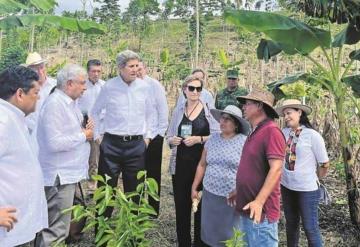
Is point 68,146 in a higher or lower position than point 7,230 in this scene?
higher

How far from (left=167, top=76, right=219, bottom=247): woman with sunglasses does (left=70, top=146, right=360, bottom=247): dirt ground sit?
0.37 metres

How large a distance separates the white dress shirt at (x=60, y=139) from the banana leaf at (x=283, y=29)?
1515 mm

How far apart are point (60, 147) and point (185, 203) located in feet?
4.07

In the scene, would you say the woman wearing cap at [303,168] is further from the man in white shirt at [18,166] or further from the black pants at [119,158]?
the man in white shirt at [18,166]

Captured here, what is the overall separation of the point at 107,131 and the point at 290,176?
1628 mm

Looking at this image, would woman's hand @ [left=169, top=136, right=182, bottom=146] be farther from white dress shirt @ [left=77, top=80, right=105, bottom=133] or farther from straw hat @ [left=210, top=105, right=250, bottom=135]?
white dress shirt @ [left=77, top=80, right=105, bottom=133]

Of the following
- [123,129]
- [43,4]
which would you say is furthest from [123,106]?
[43,4]

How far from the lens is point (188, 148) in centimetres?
390

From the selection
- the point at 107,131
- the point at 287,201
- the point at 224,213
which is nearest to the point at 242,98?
the point at 224,213

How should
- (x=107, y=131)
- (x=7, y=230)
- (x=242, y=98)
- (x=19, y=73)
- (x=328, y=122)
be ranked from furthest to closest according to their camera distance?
1. (x=328, y=122)
2. (x=107, y=131)
3. (x=242, y=98)
4. (x=19, y=73)
5. (x=7, y=230)

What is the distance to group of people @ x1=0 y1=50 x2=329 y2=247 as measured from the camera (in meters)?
2.41

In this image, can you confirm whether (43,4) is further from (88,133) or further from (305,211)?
(305,211)

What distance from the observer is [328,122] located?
7297mm

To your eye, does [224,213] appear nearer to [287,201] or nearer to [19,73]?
[287,201]
